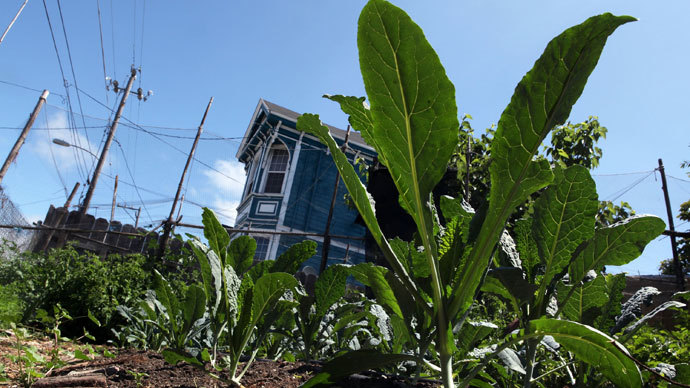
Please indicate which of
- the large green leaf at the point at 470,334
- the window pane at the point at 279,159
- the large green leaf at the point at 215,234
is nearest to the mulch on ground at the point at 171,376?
the large green leaf at the point at 470,334

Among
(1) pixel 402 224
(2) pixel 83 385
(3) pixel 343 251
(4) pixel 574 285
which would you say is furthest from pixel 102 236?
(4) pixel 574 285

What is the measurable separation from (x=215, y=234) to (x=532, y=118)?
37.4 inches

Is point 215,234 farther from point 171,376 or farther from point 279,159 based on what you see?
point 279,159

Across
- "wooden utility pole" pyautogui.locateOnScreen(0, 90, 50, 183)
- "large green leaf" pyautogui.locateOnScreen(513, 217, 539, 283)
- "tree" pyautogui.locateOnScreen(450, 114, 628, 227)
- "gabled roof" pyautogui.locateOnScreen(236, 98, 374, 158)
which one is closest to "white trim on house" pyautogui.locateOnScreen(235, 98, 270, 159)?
"gabled roof" pyautogui.locateOnScreen(236, 98, 374, 158)

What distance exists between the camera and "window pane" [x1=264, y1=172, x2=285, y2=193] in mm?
14398

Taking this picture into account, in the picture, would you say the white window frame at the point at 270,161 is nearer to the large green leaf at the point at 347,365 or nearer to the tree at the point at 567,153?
the tree at the point at 567,153

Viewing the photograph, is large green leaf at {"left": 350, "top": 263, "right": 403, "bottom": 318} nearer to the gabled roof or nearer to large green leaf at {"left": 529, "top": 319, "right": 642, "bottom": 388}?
large green leaf at {"left": 529, "top": 319, "right": 642, "bottom": 388}

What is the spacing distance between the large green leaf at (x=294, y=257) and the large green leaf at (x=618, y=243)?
80 centimetres

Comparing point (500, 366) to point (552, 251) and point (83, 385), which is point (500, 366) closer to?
point (552, 251)

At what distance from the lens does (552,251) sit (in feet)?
2.92

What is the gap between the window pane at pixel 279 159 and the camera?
48.4 ft

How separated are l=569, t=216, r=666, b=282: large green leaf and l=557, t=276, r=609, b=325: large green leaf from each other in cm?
9

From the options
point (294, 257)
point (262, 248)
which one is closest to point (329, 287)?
point (294, 257)

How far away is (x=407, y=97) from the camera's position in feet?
2.27
